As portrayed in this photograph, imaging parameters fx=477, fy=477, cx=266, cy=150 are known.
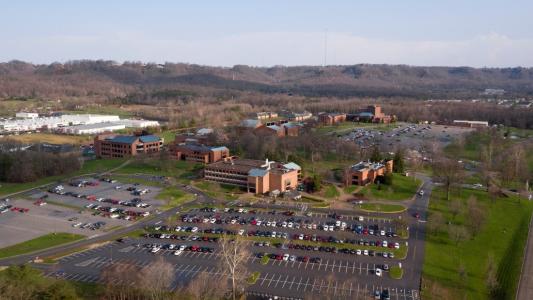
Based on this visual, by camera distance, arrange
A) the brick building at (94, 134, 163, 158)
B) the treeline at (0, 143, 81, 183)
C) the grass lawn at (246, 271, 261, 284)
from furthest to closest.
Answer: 1. the brick building at (94, 134, 163, 158)
2. the treeline at (0, 143, 81, 183)
3. the grass lawn at (246, 271, 261, 284)

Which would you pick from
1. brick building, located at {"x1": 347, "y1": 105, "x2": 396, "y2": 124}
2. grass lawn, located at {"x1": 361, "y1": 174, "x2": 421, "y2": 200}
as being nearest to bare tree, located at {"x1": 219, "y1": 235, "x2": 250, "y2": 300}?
grass lawn, located at {"x1": 361, "y1": 174, "x2": 421, "y2": 200}

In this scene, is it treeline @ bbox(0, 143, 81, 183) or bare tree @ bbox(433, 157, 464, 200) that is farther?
treeline @ bbox(0, 143, 81, 183)

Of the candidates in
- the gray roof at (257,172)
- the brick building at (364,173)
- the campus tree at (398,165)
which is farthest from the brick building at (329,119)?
the gray roof at (257,172)

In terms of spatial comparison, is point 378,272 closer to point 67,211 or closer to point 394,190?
point 394,190

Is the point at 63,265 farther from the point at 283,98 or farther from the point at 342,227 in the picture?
the point at 283,98

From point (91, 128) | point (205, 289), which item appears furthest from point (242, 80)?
point (205, 289)

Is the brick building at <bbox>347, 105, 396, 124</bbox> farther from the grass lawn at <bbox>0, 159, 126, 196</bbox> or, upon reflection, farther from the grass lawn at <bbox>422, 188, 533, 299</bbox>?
the grass lawn at <bbox>422, 188, 533, 299</bbox>

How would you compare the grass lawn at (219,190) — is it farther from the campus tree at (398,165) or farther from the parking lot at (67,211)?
the campus tree at (398,165)
